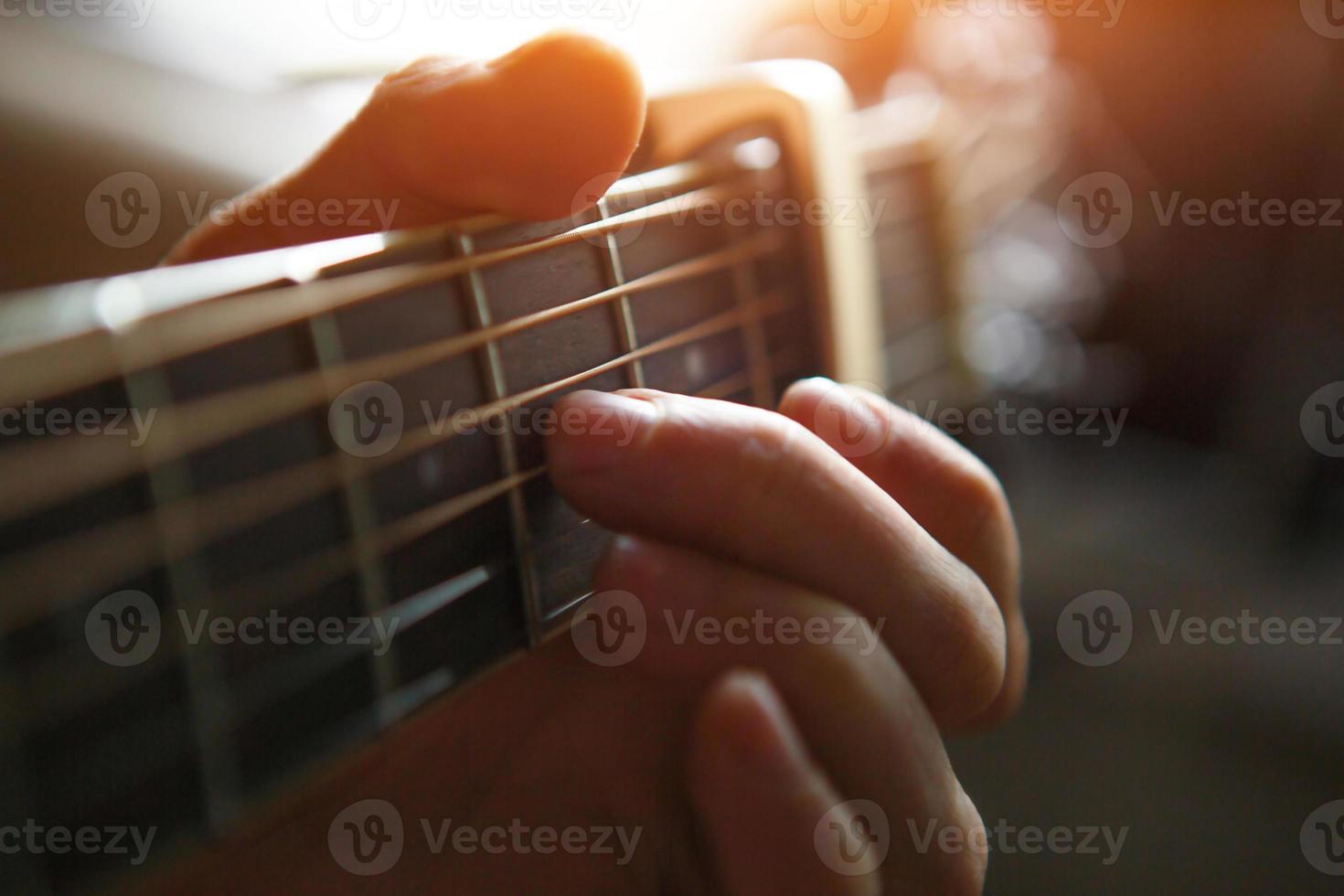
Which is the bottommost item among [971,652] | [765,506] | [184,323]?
[971,652]

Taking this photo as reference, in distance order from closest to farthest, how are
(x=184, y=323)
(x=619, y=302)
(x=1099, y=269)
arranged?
1. (x=184, y=323)
2. (x=619, y=302)
3. (x=1099, y=269)

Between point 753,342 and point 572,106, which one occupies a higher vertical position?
point 572,106

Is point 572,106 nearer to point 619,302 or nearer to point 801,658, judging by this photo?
point 619,302

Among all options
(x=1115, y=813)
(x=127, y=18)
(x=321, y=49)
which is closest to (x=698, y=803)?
(x=1115, y=813)

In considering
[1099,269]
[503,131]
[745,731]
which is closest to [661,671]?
[745,731]

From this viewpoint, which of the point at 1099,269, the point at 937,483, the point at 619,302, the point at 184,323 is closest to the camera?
the point at 184,323

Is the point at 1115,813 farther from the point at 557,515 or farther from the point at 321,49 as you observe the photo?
the point at 321,49

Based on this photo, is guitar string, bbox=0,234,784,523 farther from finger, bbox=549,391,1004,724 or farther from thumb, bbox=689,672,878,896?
thumb, bbox=689,672,878,896

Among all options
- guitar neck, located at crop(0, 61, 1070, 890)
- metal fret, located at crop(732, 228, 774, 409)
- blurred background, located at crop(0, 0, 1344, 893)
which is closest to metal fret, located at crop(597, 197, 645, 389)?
guitar neck, located at crop(0, 61, 1070, 890)

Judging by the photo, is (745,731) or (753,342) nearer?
(745,731)
